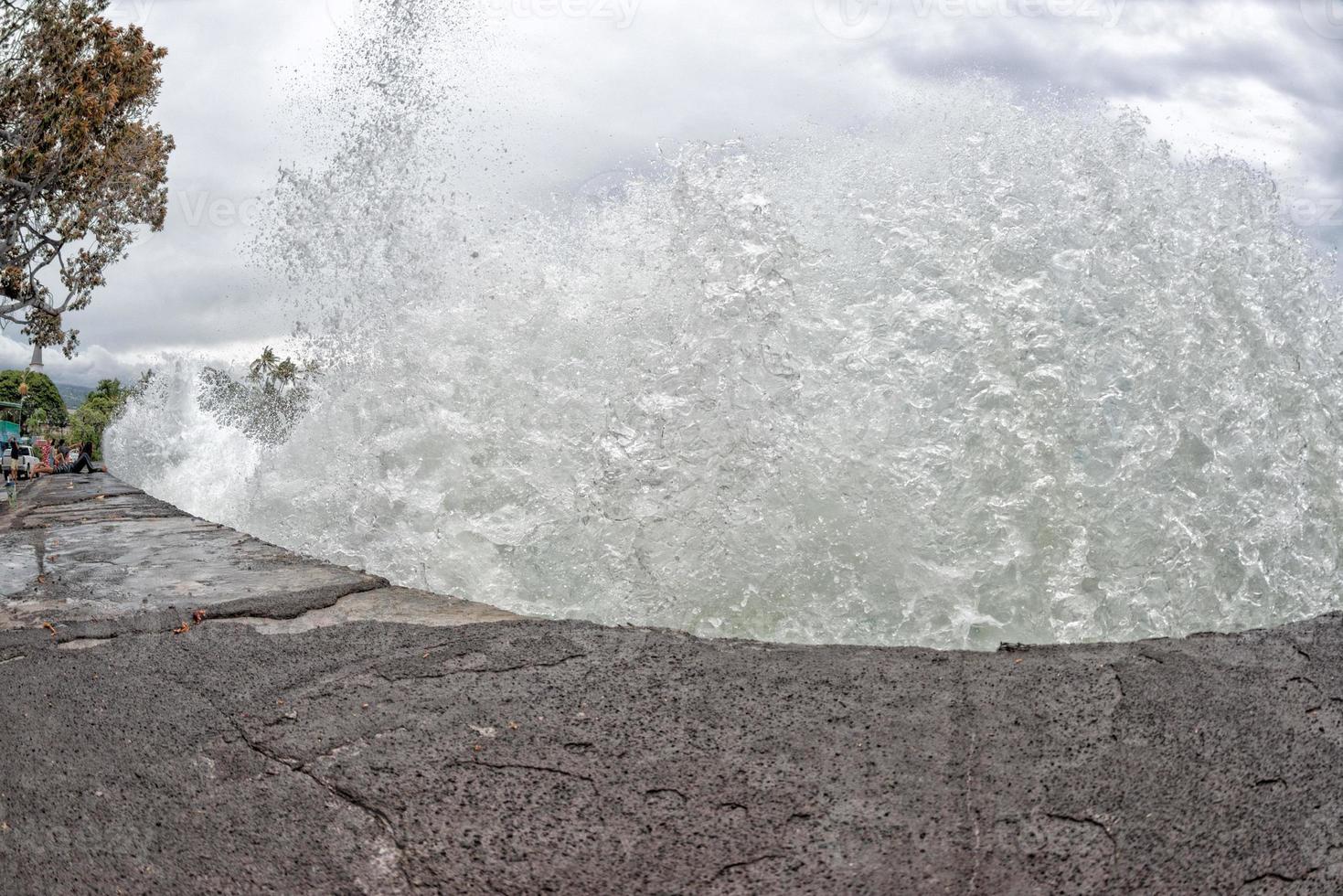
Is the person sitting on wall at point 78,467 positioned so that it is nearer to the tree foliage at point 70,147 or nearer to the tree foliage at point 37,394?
the tree foliage at point 70,147

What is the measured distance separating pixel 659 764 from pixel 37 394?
59599mm

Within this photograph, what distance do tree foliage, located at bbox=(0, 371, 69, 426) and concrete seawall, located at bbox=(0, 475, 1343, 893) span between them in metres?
50.7

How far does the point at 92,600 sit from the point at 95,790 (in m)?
2.22

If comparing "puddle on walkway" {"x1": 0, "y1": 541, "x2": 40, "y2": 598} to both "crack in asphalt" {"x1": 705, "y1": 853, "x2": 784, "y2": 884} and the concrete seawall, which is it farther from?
"crack in asphalt" {"x1": 705, "y1": 853, "x2": 784, "y2": 884}

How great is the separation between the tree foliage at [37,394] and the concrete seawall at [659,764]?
50.7m

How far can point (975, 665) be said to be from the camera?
9.78 ft

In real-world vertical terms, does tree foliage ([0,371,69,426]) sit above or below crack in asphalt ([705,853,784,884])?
below

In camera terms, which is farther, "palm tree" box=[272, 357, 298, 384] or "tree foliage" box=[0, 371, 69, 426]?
"tree foliage" box=[0, 371, 69, 426]

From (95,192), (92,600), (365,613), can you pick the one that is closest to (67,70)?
(95,192)

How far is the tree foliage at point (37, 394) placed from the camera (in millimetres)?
48812

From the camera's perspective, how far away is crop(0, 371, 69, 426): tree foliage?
1922 inches

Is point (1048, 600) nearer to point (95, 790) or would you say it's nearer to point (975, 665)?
point (975, 665)

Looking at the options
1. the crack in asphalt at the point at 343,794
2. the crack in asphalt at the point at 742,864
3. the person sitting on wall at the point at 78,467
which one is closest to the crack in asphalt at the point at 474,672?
the crack in asphalt at the point at 343,794

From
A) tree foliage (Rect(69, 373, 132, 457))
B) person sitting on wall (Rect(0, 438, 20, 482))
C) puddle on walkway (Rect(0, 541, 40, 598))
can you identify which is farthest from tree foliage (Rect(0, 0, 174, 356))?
tree foliage (Rect(69, 373, 132, 457))
